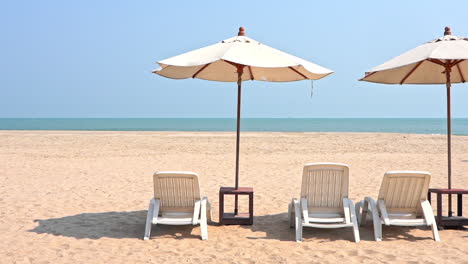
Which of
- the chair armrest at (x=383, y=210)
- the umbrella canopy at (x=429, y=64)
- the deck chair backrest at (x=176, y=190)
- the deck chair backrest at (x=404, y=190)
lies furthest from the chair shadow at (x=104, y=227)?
the umbrella canopy at (x=429, y=64)

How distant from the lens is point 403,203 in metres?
5.19

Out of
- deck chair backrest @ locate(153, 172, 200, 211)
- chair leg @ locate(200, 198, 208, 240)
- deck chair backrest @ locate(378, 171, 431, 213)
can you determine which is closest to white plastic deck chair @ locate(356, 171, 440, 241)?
deck chair backrest @ locate(378, 171, 431, 213)

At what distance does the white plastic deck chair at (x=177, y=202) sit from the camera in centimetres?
507

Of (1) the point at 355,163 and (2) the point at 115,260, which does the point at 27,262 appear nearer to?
(2) the point at 115,260

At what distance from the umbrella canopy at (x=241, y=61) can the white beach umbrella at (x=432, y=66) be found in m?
0.89

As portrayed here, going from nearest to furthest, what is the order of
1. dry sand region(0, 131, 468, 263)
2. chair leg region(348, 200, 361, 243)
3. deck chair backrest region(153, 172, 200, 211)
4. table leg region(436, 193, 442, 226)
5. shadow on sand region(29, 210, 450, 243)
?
dry sand region(0, 131, 468, 263)
chair leg region(348, 200, 361, 243)
deck chair backrest region(153, 172, 200, 211)
shadow on sand region(29, 210, 450, 243)
table leg region(436, 193, 442, 226)

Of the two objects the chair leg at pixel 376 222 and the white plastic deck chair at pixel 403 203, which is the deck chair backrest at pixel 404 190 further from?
the chair leg at pixel 376 222

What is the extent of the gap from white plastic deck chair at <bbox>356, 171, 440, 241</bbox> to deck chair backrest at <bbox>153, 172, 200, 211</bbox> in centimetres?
206

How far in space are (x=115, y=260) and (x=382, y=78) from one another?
4.34 meters

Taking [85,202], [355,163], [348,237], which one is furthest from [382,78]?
[355,163]

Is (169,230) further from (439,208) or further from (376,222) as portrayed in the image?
(439,208)

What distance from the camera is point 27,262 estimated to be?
4.34 meters

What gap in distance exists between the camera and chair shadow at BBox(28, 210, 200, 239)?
533cm

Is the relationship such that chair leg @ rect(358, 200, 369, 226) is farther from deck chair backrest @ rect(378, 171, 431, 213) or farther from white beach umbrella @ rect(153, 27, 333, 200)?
white beach umbrella @ rect(153, 27, 333, 200)
